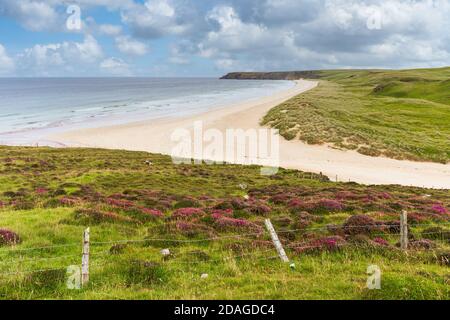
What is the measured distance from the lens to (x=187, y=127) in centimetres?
7750

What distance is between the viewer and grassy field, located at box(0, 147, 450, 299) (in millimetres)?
10180

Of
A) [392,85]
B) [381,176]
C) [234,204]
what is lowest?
[381,176]

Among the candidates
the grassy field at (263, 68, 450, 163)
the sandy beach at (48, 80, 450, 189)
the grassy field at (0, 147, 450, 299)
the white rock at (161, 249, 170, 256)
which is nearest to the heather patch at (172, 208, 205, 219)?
the grassy field at (0, 147, 450, 299)

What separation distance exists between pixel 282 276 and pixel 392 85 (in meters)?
137

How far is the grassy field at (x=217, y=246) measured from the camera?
1018 cm

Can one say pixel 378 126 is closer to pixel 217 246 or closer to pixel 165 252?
pixel 217 246

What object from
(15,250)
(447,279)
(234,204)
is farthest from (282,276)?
(234,204)

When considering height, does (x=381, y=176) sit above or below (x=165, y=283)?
below

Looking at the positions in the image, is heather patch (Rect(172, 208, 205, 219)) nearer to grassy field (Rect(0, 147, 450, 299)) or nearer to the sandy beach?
grassy field (Rect(0, 147, 450, 299))

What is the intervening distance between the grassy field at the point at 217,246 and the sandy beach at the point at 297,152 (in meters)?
16.4

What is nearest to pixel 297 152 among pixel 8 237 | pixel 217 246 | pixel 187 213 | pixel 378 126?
pixel 378 126

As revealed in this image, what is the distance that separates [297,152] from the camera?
56531 mm

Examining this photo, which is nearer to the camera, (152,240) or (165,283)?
(165,283)

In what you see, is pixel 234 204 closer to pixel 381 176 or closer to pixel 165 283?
pixel 165 283
